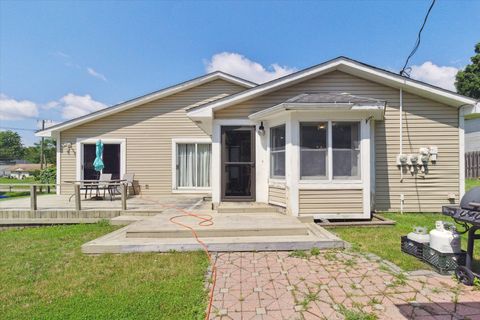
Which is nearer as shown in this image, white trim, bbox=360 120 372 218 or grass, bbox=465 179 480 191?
white trim, bbox=360 120 372 218

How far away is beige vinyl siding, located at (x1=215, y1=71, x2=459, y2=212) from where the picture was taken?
6.62 metres

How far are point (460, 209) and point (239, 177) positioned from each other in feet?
15.2

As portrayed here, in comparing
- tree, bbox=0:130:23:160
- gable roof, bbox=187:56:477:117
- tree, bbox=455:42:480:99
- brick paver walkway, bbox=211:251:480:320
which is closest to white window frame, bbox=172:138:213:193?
gable roof, bbox=187:56:477:117

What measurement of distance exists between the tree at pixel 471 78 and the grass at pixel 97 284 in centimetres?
3188

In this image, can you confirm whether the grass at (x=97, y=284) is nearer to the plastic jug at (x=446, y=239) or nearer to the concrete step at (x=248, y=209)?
the concrete step at (x=248, y=209)

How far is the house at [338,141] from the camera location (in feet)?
18.2

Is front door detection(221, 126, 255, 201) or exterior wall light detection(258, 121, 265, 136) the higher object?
exterior wall light detection(258, 121, 265, 136)

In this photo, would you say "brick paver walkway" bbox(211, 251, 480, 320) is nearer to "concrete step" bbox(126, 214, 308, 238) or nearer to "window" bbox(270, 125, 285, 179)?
"concrete step" bbox(126, 214, 308, 238)

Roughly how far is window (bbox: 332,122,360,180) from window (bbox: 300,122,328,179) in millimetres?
241

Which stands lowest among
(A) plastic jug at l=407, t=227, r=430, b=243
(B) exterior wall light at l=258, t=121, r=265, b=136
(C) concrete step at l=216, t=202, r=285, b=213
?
(C) concrete step at l=216, t=202, r=285, b=213

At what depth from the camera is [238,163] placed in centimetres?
664

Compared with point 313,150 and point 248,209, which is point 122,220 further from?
point 313,150

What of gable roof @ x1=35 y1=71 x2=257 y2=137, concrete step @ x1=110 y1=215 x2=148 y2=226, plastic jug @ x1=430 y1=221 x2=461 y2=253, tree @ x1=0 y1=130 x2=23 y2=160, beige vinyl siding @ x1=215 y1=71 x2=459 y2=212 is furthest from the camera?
tree @ x1=0 y1=130 x2=23 y2=160

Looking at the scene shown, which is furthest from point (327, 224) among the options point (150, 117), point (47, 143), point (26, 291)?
point (47, 143)
